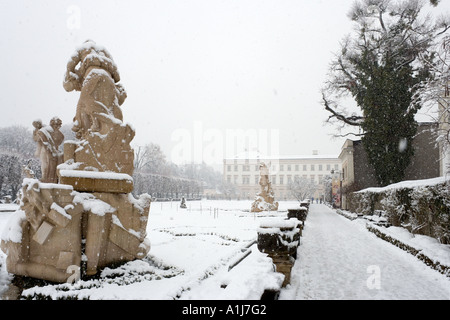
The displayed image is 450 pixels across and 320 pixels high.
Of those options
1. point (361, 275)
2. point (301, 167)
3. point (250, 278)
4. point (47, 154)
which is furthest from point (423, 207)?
point (301, 167)

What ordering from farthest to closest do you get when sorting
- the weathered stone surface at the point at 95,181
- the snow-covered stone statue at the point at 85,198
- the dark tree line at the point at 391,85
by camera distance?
the dark tree line at the point at 391,85 < the weathered stone surface at the point at 95,181 < the snow-covered stone statue at the point at 85,198

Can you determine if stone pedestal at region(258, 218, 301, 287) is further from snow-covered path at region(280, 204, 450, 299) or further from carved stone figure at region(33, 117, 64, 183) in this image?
carved stone figure at region(33, 117, 64, 183)

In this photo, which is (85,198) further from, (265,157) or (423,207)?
Answer: (265,157)

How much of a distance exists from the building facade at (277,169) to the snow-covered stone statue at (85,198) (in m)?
73.1

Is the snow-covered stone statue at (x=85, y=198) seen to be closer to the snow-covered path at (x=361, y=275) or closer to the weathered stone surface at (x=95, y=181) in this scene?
the weathered stone surface at (x=95, y=181)

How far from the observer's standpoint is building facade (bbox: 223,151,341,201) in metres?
80.5

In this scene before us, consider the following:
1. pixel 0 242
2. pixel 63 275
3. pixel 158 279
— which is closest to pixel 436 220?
pixel 158 279

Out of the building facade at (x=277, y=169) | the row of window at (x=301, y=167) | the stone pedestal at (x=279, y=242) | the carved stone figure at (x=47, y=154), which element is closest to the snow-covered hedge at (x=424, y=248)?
the stone pedestal at (x=279, y=242)

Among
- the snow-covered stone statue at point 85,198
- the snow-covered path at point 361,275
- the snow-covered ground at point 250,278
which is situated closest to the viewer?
the snow-covered ground at point 250,278

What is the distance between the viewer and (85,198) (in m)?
5.04

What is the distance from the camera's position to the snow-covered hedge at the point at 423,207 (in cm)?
667

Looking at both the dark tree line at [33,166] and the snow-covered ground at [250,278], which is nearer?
the snow-covered ground at [250,278]
